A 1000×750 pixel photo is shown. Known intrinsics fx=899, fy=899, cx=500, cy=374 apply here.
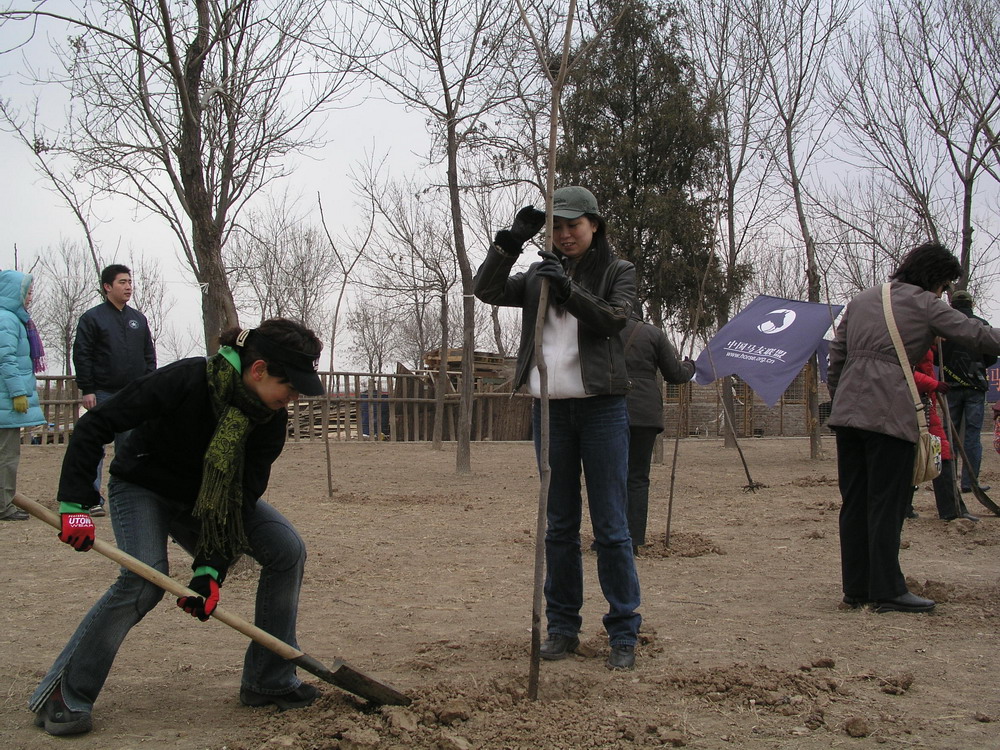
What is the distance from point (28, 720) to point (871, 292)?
4124 millimetres

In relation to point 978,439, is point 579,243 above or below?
above

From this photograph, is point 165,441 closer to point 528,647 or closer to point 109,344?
point 528,647

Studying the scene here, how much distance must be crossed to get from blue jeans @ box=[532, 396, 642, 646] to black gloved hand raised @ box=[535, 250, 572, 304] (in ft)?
1.69

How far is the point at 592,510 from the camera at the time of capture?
366 centimetres

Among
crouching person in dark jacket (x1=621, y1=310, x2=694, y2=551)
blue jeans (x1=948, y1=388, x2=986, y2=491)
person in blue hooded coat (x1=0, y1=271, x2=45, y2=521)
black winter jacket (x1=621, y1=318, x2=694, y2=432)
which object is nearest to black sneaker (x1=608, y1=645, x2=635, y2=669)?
crouching person in dark jacket (x1=621, y1=310, x2=694, y2=551)

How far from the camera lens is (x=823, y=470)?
1270 cm

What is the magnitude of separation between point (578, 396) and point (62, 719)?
6.84ft

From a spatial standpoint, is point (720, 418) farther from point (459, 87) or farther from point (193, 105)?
point (193, 105)

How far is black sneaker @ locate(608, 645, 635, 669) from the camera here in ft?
11.5

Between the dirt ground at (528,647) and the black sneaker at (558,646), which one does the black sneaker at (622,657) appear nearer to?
the dirt ground at (528,647)

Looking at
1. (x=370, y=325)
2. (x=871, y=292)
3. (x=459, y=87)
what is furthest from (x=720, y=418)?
(x=871, y=292)

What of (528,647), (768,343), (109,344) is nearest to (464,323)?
(768,343)

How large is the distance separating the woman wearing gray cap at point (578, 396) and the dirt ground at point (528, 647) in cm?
26

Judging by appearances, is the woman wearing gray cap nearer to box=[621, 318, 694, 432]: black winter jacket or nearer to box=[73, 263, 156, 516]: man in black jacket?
box=[621, 318, 694, 432]: black winter jacket
